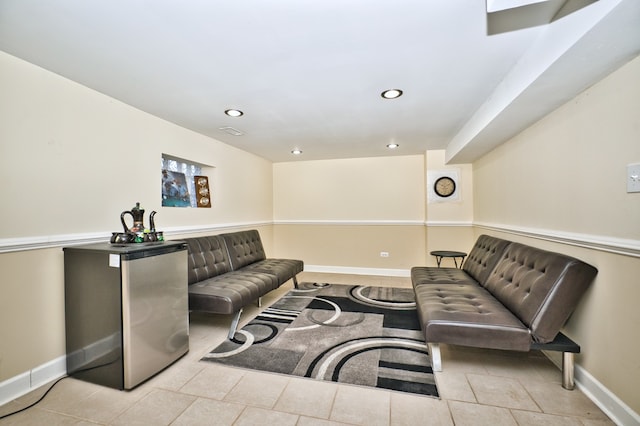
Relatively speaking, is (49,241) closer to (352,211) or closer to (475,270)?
(475,270)

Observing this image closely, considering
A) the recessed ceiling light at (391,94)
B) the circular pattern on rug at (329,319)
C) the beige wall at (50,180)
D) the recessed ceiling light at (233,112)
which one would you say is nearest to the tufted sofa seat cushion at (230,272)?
the circular pattern on rug at (329,319)

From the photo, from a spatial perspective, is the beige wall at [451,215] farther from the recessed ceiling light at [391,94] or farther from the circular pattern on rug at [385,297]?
the recessed ceiling light at [391,94]

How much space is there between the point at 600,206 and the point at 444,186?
2.82 meters

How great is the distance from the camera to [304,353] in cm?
226

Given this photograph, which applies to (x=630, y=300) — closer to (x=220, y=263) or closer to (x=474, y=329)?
(x=474, y=329)

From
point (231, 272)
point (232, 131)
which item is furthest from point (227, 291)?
point (232, 131)

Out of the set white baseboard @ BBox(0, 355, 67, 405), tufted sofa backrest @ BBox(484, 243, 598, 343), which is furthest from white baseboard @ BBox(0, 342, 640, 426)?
tufted sofa backrest @ BBox(484, 243, 598, 343)

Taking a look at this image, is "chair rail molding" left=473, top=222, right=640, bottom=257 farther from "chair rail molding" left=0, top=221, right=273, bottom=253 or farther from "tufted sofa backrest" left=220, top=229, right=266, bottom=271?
"chair rail molding" left=0, top=221, right=273, bottom=253

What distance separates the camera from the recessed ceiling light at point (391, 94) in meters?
2.28

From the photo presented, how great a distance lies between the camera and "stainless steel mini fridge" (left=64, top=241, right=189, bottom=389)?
175 centimetres

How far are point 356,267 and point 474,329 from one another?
10.8 feet

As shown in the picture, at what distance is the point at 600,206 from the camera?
65.1 inches

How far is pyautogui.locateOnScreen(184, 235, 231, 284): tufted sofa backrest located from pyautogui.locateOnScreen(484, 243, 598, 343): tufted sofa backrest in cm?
283

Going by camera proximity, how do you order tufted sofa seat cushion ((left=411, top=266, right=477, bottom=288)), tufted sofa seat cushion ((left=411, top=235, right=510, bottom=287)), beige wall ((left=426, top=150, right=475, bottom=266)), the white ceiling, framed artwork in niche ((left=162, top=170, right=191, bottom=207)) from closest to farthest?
the white ceiling → tufted sofa seat cushion ((left=411, top=235, right=510, bottom=287)) → tufted sofa seat cushion ((left=411, top=266, right=477, bottom=288)) → framed artwork in niche ((left=162, top=170, right=191, bottom=207)) → beige wall ((left=426, top=150, right=475, bottom=266))
